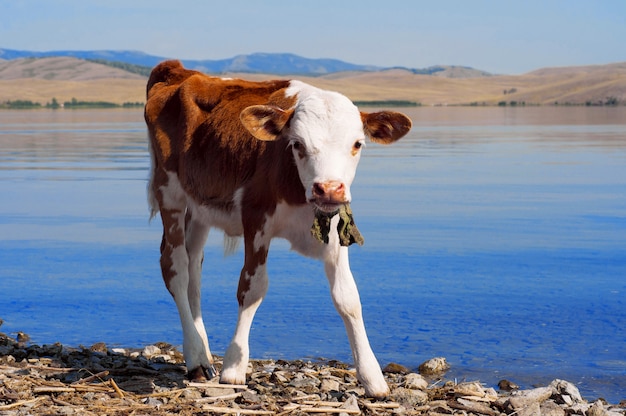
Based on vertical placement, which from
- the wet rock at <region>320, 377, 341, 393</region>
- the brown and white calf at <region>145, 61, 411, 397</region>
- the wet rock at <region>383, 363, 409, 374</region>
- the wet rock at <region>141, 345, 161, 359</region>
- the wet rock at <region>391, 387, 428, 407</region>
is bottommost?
the wet rock at <region>141, 345, 161, 359</region>

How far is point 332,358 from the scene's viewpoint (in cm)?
829

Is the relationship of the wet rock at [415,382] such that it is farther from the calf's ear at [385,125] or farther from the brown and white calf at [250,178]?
the calf's ear at [385,125]

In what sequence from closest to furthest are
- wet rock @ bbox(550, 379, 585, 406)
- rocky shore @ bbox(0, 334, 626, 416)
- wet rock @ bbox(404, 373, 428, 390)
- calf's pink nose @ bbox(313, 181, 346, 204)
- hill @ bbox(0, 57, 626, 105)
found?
1. calf's pink nose @ bbox(313, 181, 346, 204)
2. rocky shore @ bbox(0, 334, 626, 416)
3. wet rock @ bbox(550, 379, 585, 406)
4. wet rock @ bbox(404, 373, 428, 390)
5. hill @ bbox(0, 57, 626, 105)

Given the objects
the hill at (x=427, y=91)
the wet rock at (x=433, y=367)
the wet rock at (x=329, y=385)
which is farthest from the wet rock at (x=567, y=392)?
the hill at (x=427, y=91)

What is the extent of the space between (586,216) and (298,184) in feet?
34.7

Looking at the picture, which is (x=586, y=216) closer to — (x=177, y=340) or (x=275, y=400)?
(x=177, y=340)

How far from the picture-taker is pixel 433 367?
7.88 meters

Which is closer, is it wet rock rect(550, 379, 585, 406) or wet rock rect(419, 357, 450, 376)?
wet rock rect(550, 379, 585, 406)

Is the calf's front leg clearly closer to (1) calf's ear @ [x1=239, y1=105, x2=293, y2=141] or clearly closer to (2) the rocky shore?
(2) the rocky shore

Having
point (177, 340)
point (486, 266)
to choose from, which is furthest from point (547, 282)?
point (177, 340)

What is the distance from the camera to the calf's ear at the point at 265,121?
21.5 feet

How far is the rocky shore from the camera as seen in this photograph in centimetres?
634

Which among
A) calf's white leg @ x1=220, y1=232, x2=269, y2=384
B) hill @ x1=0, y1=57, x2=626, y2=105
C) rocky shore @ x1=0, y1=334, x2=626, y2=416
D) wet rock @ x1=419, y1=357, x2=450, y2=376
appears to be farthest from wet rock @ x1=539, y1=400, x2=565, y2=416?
hill @ x1=0, y1=57, x2=626, y2=105

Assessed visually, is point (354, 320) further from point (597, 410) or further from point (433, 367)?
point (597, 410)
